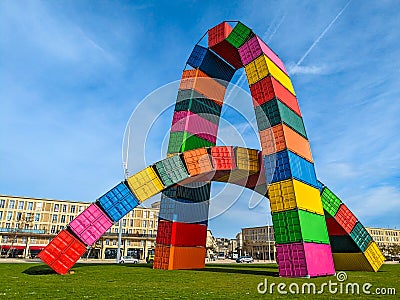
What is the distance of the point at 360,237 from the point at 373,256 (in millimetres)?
3430

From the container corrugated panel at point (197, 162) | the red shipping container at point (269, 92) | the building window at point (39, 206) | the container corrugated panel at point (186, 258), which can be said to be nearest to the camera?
the red shipping container at point (269, 92)

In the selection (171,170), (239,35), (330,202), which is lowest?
(330,202)

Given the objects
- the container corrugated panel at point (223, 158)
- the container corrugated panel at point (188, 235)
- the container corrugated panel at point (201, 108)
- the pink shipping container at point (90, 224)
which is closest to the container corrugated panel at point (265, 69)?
the container corrugated panel at point (223, 158)

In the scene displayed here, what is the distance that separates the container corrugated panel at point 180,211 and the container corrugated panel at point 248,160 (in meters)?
9.19

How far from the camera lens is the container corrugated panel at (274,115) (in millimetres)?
35812

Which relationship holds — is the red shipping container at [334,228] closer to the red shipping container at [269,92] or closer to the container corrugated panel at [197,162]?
the red shipping container at [269,92]

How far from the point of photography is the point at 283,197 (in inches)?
1305

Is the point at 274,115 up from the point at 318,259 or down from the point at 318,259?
up

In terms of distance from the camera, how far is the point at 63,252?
3103 cm

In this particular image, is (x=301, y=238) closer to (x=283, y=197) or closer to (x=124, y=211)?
(x=283, y=197)

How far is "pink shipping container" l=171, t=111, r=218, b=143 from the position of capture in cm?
4528

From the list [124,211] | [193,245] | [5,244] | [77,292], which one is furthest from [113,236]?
[77,292]

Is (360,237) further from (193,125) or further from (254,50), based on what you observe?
(254,50)

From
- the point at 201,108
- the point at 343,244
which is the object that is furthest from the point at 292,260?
the point at 201,108
